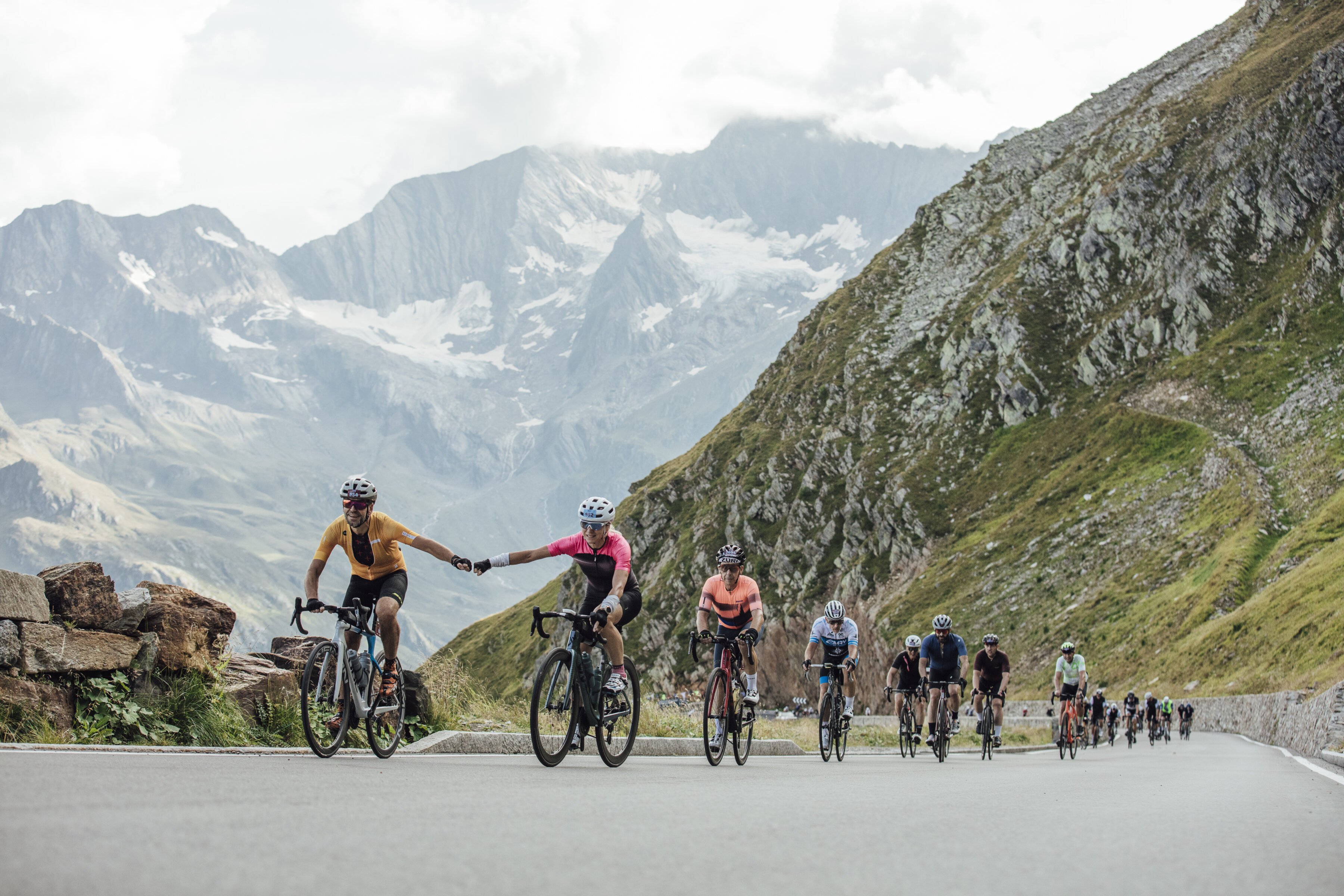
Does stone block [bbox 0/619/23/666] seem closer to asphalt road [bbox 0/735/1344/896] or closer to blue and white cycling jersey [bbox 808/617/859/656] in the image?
asphalt road [bbox 0/735/1344/896]

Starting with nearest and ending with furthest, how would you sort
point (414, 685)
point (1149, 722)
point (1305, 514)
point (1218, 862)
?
point (1218, 862) < point (414, 685) < point (1149, 722) < point (1305, 514)

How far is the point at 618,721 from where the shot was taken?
11750 millimetres

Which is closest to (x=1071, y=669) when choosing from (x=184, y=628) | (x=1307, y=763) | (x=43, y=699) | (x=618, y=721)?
(x=1307, y=763)

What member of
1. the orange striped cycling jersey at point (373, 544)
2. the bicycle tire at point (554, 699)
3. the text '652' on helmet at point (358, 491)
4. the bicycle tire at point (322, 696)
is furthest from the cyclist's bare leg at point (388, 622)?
the bicycle tire at point (554, 699)

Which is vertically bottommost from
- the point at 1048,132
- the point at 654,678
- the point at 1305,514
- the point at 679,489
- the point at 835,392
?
the point at 654,678

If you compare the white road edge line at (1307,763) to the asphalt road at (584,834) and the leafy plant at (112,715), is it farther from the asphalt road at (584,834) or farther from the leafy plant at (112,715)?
the leafy plant at (112,715)

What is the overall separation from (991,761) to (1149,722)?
2156cm

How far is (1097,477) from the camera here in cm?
7088

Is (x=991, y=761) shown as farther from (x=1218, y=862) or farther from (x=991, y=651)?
(x=1218, y=862)

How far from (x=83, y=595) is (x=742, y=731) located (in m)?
8.01

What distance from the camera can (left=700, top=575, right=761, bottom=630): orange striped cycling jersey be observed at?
48.4 feet

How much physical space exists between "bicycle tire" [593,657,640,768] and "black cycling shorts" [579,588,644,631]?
17.3 inches

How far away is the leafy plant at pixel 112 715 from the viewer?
10812 millimetres

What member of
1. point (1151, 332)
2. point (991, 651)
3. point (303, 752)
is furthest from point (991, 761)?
point (1151, 332)
